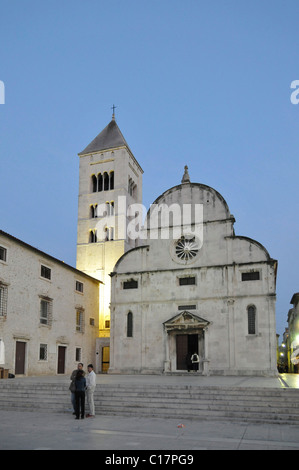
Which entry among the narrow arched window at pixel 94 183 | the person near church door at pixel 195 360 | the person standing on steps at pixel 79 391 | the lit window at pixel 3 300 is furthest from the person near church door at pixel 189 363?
the narrow arched window at pixel 94 183

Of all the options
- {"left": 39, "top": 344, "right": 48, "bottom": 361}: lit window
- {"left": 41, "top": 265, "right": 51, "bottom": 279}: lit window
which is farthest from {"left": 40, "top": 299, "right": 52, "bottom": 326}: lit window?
{"left": 41, "top": 265, "right": 51, "bottom": 279}: lit window

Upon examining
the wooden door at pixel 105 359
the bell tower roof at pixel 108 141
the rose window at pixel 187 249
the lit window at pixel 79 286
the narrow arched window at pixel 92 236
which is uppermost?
the bell tower roof at pixel 108 141

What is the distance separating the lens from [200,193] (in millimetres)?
35250

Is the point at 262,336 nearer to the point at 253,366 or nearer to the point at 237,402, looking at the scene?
the point at 253,366

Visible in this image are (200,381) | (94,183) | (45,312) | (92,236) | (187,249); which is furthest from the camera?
(94,183)

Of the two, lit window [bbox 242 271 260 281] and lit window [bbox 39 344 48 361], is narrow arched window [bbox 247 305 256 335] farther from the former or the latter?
lit window [bbox 39 344 48 361]

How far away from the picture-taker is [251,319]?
3122 centimetres

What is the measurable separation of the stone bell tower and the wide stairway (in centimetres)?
2602

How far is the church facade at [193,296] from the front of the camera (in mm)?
31000

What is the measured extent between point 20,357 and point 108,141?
30652mm

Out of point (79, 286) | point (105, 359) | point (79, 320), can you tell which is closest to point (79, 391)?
point (79, 320)

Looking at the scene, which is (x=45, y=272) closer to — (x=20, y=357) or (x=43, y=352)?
(x=43, y=352)

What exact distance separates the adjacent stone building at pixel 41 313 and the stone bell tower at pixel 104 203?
7.41 metres

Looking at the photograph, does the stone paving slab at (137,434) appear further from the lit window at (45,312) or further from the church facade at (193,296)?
the church facade at (193,296)
